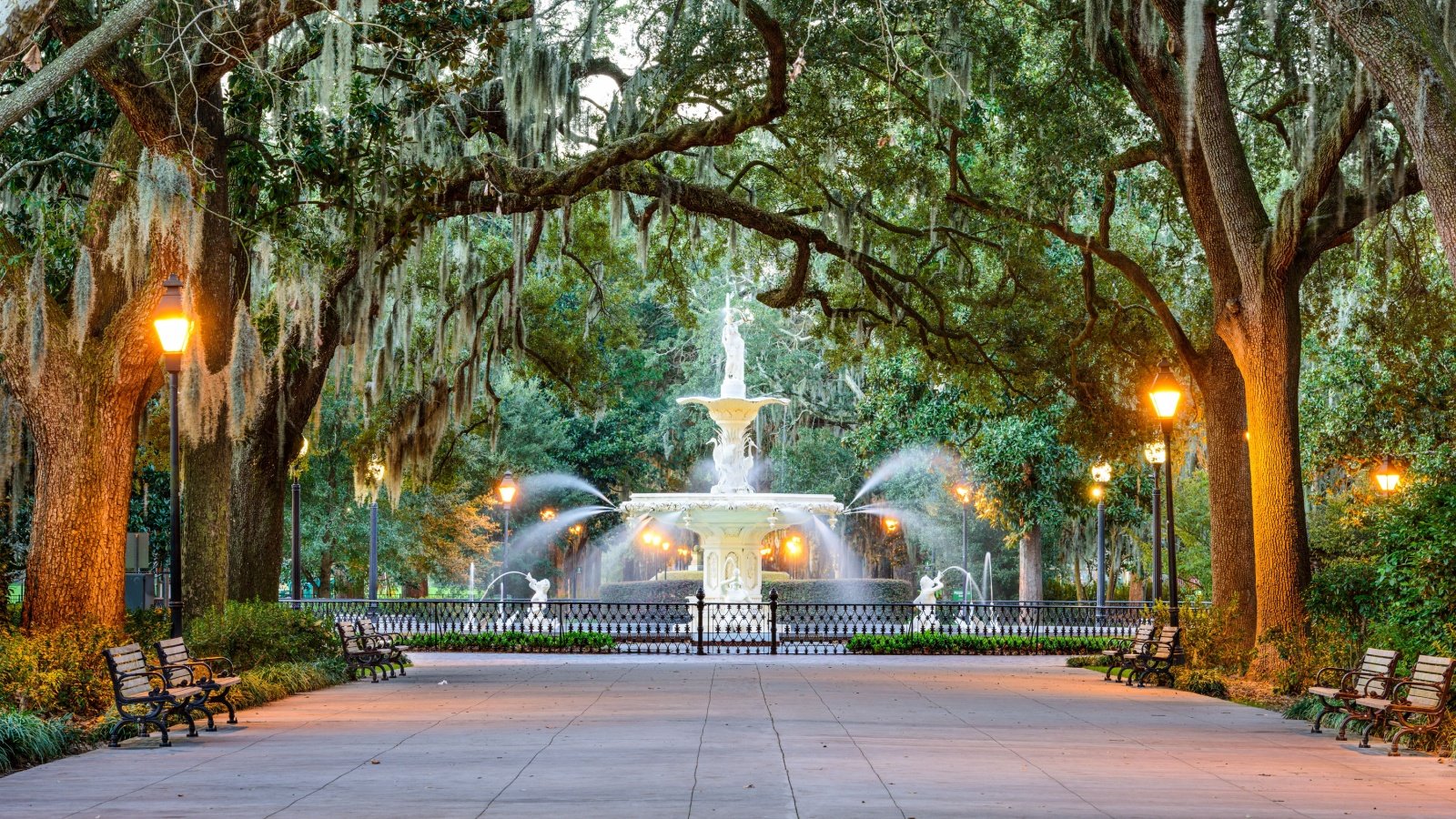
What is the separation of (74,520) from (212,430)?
232 cm

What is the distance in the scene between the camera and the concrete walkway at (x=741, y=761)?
8.80m

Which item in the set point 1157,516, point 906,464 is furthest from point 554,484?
point 1157,516

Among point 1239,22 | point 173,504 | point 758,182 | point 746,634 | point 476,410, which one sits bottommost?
point 746,634

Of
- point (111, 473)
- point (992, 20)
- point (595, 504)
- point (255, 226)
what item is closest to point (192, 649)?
point (111, 473)

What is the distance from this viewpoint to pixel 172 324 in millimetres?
13812

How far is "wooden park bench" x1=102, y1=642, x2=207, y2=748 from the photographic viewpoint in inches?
469

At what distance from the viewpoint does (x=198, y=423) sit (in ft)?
52.4

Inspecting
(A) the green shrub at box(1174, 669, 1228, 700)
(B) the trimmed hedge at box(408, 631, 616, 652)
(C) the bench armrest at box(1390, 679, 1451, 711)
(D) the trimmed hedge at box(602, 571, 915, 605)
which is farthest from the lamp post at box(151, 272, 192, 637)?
(D) the trimmed hedge at box(602, 571, 915, 605)

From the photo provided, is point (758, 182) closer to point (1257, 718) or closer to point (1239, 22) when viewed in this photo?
point (1239, 22)

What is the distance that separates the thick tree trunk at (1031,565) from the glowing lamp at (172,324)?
2795 centimetres

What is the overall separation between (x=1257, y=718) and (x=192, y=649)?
1125 cm

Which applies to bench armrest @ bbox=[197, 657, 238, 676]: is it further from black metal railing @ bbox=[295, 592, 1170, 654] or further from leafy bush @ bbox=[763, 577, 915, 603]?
leafy bush @ bbox=[763, 577, 915, 603]

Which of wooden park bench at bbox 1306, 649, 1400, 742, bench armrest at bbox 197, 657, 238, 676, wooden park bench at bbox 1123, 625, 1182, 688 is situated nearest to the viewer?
wooden park bench at bbox 1306, 649, 1400, 742

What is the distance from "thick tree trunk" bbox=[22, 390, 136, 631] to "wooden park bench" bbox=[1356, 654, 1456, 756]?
11.8 meters
